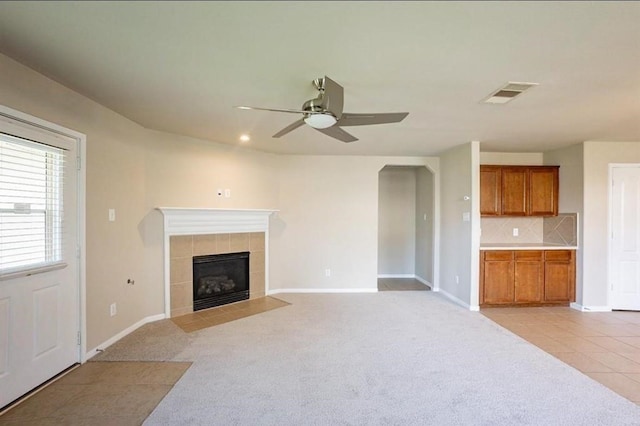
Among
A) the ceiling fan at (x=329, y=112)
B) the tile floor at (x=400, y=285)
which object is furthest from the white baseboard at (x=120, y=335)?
the tile floor at (x=400, y=285)

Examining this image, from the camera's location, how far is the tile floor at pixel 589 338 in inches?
105

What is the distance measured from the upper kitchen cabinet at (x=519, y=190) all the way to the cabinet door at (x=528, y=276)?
26.7 inches

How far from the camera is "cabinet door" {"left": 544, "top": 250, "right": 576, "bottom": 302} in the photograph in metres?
4.61

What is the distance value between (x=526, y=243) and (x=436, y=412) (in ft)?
13.1

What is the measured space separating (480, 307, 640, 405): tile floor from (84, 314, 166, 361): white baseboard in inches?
173

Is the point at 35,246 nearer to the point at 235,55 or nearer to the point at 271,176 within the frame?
the point at 235,55

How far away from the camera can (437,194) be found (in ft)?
18.0

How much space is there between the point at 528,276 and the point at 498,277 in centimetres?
47

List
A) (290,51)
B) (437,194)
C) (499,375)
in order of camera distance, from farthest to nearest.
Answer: (437,194), (499,375), (290,51)

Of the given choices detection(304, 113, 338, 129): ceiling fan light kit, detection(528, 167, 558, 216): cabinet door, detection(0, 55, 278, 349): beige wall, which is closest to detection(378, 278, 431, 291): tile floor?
detection(528, 167, 558, 216): cabinet door

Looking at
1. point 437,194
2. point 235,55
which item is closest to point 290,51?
point 235,55

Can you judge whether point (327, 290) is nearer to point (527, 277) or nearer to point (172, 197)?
point (172, 197)

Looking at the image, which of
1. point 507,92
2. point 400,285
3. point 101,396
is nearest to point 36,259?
point 101,396

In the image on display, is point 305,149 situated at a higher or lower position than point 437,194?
higher
